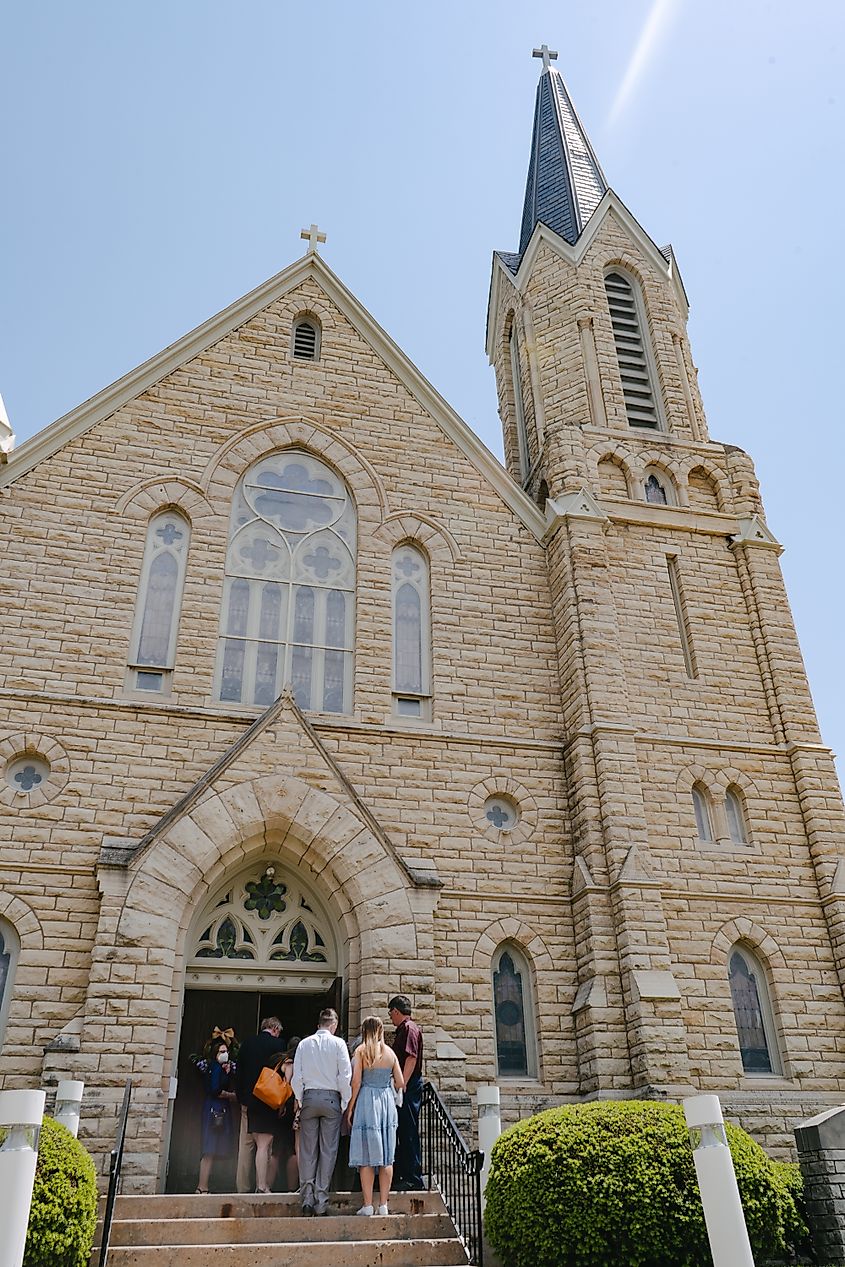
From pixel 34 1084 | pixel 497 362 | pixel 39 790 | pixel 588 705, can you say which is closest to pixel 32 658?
pixel 39 790

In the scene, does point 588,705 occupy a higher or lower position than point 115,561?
lower

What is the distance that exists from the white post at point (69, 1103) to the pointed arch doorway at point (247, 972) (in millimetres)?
2226

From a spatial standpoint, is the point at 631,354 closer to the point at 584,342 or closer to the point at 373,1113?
the point at 584,342

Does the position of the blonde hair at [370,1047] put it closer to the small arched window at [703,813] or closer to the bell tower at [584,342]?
the small arched window at [703,813]

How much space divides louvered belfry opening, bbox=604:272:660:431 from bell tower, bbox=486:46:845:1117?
0.13 ft

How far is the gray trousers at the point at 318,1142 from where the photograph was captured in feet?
26.8

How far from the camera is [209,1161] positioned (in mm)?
9773

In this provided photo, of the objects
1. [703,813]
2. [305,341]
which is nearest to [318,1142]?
[703,813]

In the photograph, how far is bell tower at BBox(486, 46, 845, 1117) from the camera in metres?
11.7

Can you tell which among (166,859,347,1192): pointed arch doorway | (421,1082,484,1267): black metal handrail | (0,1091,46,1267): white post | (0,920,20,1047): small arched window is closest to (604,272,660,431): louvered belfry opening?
(166,859,347,1192): pointed arch doorway

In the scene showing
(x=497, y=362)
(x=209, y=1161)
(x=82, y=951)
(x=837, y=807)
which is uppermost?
(x=497, y=362)

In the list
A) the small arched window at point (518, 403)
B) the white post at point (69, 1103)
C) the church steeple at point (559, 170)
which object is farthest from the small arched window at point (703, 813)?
the church steeple at point (559, 170)

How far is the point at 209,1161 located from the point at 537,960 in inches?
163

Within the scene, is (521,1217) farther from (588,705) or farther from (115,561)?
(115,561)
